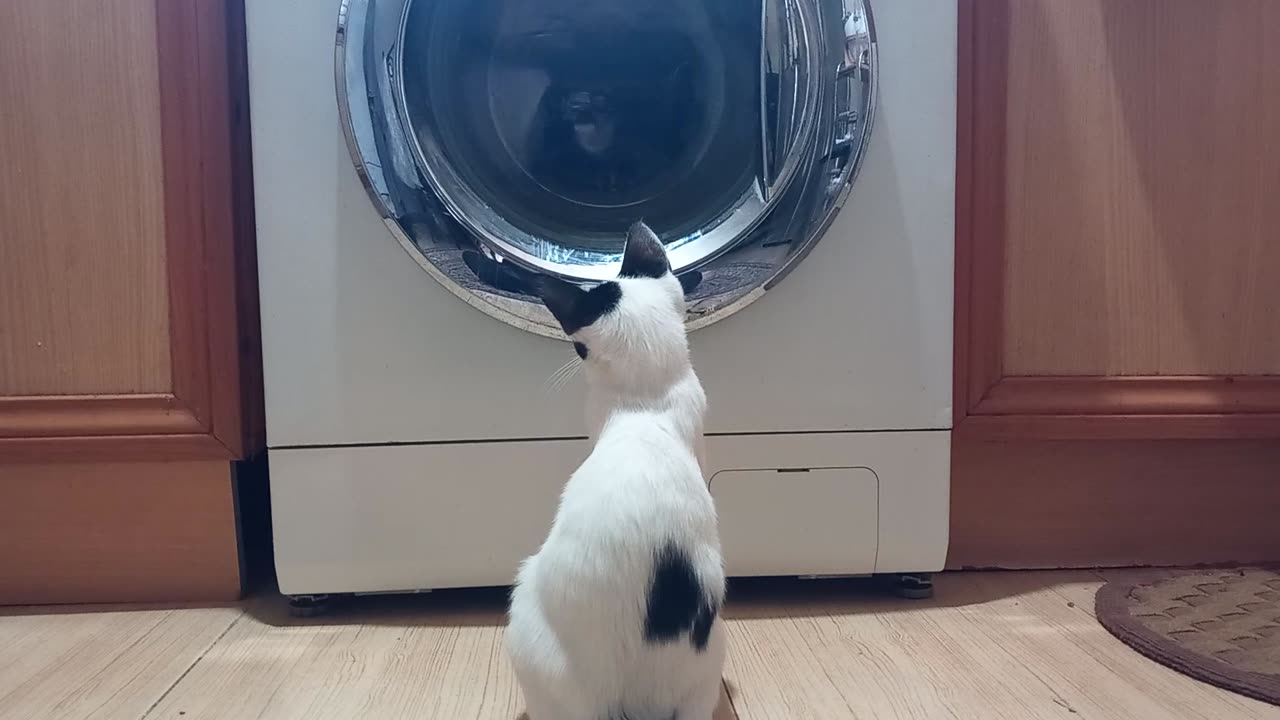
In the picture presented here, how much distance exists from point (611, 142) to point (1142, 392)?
1.97 feet

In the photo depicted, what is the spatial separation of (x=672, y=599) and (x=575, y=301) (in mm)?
200

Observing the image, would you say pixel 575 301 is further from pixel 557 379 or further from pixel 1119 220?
pixel 1119 220

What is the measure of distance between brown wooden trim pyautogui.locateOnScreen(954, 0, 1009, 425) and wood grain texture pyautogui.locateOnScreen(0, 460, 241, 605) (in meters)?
0.75

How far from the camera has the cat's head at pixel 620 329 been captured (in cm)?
58

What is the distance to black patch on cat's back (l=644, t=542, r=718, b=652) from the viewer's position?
1.72 ft

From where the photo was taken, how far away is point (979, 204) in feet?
2.84

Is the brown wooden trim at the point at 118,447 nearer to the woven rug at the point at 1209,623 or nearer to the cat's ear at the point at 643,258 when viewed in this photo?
the cat's ear at the point at 643,258

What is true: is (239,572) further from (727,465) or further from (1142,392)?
(1142,392)

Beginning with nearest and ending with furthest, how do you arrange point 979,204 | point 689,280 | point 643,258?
point 643,258
point 689,280
point 979,204

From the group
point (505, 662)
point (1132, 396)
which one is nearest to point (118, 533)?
point (505, 662)

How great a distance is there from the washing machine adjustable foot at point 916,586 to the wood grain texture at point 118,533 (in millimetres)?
676

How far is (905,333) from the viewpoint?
0.84 m

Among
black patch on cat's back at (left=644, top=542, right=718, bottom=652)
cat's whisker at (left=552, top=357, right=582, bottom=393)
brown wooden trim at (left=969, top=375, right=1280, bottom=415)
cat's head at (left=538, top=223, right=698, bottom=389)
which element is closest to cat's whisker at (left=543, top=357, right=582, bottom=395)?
cat's whisker at (left=552, top=357, right=582, bottom=393)

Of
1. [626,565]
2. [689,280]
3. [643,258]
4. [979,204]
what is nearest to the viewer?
[626,565]
